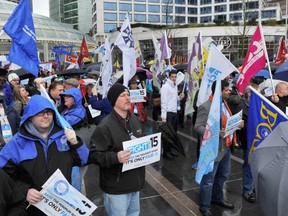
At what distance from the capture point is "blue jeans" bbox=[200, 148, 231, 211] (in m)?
4.32

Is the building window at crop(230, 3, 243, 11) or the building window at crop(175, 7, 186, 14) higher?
the building window at crop(175, 7, 186, 14)

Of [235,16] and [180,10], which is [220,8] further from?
[180,10]

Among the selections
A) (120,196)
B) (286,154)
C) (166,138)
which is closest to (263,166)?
(286,154)

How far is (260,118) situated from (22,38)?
3124 millimetres

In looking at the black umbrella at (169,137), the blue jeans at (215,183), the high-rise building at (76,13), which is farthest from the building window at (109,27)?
the blue jeans at (215,183)

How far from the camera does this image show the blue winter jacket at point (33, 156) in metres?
2.57

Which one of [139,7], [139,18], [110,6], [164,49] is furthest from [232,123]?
[139,7]

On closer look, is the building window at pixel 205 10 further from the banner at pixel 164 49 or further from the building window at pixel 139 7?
the banner at pixel 164 49

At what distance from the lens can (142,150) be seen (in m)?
Answer: 3.27

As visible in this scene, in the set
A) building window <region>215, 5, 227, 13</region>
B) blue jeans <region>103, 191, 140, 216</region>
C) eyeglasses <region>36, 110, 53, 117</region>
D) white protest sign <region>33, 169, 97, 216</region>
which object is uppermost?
building window <region>215, 5, 227, 13</region>

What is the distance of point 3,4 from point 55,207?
47098 millimetres

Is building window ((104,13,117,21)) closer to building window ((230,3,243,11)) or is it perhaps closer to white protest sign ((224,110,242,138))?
building window ((230,3,243,11))

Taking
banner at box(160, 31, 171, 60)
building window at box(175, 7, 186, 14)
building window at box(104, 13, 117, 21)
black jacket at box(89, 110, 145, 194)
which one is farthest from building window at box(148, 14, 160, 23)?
black jacket at box(89, 110, 145, 194)

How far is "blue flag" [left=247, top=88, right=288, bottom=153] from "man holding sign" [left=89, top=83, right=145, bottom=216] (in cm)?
128
